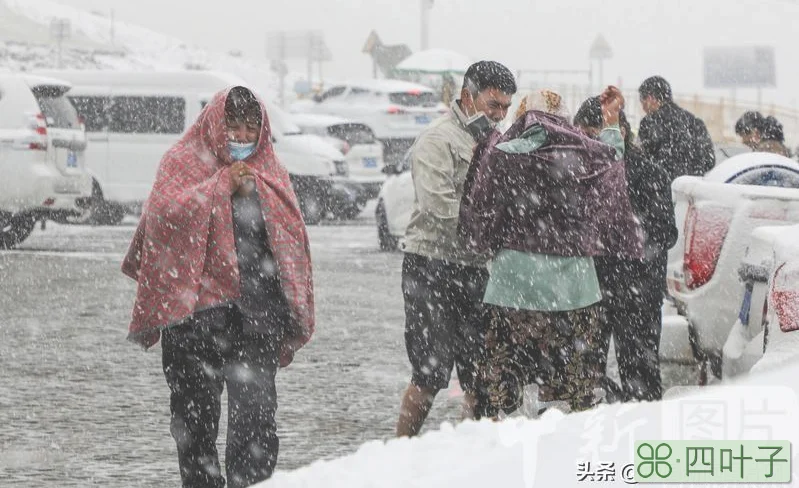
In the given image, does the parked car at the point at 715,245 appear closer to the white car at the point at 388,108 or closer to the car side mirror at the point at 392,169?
the car side mirror at the point at 392,169

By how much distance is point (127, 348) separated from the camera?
1016 cm

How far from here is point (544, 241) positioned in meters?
5.80

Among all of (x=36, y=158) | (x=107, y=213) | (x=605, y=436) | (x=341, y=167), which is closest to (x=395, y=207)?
(x=36, y=158)

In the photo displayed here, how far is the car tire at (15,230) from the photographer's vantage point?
688 inches

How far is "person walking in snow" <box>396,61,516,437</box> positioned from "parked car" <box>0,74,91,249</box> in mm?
10841

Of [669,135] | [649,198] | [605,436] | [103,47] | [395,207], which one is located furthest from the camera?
[103,47]

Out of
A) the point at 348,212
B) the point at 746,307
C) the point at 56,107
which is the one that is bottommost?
the point at 348,212

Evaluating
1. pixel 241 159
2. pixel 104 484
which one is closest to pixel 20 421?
pixel 104 484

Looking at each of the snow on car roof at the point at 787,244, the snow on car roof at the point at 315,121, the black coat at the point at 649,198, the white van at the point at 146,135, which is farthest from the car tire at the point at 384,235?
the snow on car roof at the point at 787,244

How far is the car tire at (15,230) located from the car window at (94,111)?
3680mm

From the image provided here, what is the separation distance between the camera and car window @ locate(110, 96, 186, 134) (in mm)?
21156

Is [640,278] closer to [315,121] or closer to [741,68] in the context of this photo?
[315,121]

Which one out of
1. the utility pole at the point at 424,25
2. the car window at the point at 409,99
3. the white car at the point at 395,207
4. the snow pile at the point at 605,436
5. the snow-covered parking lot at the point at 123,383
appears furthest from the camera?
the utility pole at the point at 424,25

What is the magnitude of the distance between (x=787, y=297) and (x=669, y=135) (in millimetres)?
3525
